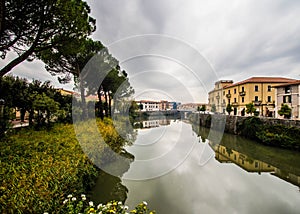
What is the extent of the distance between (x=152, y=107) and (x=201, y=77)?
1641 inches

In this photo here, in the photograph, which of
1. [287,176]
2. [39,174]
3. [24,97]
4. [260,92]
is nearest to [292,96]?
[260,92]

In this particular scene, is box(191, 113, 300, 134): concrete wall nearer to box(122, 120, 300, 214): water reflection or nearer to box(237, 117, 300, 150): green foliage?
box(237, 117, 300, 150): green foliage

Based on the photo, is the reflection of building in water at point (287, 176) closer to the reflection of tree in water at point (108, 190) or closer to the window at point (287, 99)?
the reflection of tree in water at point (108, 190)

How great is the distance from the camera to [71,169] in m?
3.61

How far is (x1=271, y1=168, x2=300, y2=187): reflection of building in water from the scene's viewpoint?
231 inches

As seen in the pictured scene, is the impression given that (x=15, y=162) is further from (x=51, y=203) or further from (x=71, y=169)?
(x=51, y=203)

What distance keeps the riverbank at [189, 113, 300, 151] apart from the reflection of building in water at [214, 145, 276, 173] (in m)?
2.88

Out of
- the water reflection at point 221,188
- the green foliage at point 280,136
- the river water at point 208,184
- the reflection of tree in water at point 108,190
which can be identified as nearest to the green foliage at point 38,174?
the reflection of tree in water at point 108,190

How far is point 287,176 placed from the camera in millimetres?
6344

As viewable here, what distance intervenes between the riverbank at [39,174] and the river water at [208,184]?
125cm

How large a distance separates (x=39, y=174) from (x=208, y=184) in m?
4.89

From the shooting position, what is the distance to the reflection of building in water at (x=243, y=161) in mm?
7143

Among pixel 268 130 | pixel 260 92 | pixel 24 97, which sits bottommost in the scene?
pixel 268 130

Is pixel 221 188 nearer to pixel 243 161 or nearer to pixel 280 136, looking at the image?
pixel 243 161
